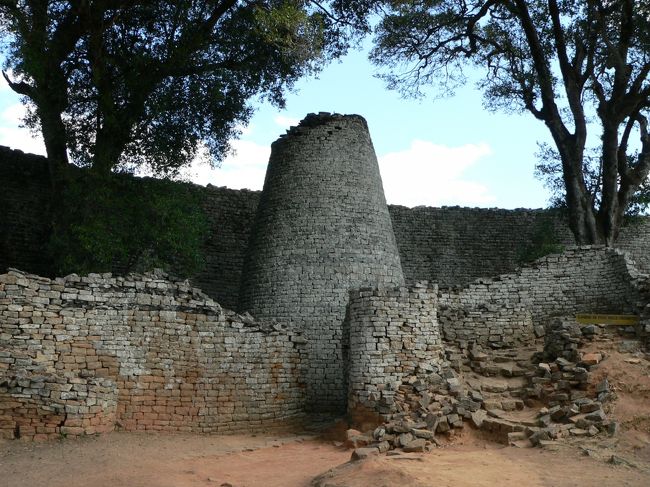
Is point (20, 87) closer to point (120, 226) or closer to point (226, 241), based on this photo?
point (120, 226)

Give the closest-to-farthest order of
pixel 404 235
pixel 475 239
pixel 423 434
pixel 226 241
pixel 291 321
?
pixel 423 434
pixel 291 321
pixel 226 241
pixel 404 235
pixel 475 239

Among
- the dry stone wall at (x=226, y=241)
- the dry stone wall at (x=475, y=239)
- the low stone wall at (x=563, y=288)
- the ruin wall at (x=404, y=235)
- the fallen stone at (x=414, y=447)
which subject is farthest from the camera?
the dry stone wall at (x=475, y=239)

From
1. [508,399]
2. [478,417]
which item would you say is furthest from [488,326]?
[478,417]

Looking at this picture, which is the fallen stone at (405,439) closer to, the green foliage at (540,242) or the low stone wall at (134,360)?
the low stone wall at (134,360)

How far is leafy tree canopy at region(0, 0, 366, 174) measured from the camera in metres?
14.4

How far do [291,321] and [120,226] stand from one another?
3769mm

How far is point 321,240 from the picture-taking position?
14062 mm

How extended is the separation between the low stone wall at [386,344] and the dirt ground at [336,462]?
3.43 ft

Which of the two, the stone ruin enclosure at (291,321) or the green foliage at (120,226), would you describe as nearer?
the stone ruin enclosure at (291,321)

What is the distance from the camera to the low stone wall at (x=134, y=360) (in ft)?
32.4

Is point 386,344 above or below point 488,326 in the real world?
below

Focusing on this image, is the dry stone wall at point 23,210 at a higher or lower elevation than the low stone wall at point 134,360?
higher

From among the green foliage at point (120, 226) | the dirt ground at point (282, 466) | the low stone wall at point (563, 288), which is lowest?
the dirt ground at point (282, 466)

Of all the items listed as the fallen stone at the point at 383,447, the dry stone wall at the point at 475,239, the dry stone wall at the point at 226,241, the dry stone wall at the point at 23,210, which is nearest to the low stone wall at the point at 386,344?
the fallen stone at the point at 383,447
